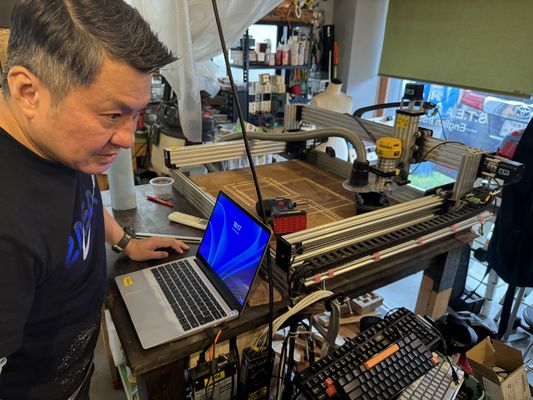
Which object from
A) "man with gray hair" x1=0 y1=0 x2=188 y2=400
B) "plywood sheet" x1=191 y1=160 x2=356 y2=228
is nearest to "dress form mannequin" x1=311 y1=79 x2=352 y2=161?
"plywood sheet" x1=191 y1=160 x2=356 y2=228

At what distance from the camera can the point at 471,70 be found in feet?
8.98

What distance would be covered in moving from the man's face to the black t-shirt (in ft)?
0.18

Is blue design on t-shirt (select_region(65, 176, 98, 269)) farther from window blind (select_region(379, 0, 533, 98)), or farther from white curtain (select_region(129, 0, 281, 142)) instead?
window blind (select_region(379, 0, 533, 98))

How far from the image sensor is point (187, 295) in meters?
0.89

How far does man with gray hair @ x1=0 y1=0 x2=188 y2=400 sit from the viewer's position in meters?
0.49

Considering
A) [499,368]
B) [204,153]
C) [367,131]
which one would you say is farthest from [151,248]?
[499,368]

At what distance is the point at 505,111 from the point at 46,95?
10.2ft

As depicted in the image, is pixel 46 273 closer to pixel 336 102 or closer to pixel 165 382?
pixel 165 382

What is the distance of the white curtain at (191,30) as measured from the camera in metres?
1.35

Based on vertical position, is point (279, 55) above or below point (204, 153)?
above

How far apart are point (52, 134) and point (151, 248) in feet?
1.73

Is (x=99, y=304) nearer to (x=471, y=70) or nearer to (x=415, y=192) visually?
(x=415, y=192)

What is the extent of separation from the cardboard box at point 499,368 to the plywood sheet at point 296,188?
0.64 meters

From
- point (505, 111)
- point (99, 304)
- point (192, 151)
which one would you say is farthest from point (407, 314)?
point (505, 111)
